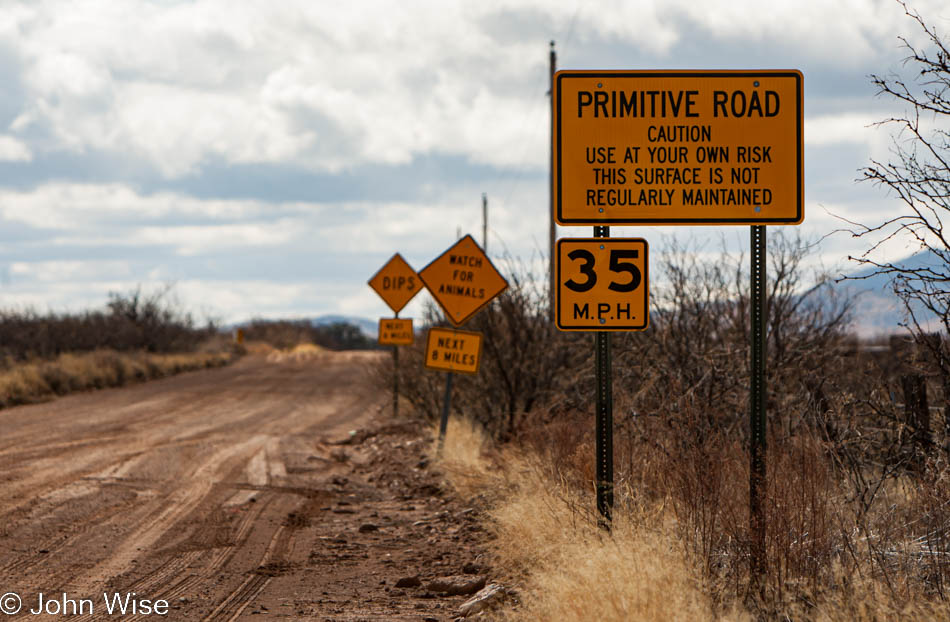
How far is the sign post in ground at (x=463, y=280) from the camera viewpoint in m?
12.8

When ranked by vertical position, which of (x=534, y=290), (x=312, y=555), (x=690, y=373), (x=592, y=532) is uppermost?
(x=534, y=290)

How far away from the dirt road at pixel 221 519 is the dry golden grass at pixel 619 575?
66cm

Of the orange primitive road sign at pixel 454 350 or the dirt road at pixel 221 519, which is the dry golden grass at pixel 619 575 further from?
the orange primitive road sign at pixel 454 350

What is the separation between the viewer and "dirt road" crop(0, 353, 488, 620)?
6.70 metres

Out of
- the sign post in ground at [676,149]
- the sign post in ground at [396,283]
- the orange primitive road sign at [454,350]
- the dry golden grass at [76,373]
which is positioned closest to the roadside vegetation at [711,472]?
the orange primitive road sign at [454,350]

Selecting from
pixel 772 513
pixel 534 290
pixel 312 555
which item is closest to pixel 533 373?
pixel 534 290

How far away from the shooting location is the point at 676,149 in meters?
6.68

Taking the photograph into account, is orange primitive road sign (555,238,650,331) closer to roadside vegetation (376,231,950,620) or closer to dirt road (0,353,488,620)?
roadside vegetation (376,231,950,620)

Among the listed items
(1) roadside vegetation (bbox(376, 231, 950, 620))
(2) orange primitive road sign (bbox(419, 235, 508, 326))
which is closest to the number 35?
(1) roadside vegetation (bbox(376, 231, 950, 620))

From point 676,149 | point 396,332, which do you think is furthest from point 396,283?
point 676,149

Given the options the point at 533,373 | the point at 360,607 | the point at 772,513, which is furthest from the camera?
the point at 533,373

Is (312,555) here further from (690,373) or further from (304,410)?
(304,410)

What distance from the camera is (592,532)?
260 inches

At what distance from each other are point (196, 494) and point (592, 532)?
19.9ft
